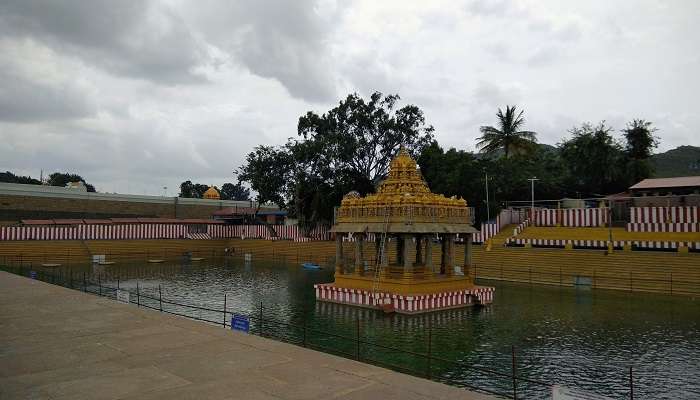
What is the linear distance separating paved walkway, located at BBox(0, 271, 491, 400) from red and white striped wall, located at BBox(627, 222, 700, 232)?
35.2 m

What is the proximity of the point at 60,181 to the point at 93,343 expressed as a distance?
137113 millimetres

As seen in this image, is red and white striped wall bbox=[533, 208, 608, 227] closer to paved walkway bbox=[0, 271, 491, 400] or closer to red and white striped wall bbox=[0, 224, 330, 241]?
red and white striped wall bbox=[0, 224, 330, 241]

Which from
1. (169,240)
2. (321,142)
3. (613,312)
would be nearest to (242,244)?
(169,240)

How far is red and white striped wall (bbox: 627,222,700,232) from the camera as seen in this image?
3856 cm

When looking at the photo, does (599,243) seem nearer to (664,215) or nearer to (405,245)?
(664,215)

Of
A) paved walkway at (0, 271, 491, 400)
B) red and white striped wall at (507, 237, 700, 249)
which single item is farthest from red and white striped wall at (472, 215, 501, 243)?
paved walkway at (0, 271, 491, 400)

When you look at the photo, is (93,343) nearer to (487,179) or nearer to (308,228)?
(487,179)

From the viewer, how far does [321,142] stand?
192 ft

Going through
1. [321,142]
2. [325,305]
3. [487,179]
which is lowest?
[325,305]

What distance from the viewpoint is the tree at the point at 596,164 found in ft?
189

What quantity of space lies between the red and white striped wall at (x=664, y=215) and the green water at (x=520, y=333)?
36.9 feet

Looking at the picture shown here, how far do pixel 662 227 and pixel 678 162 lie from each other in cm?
7459


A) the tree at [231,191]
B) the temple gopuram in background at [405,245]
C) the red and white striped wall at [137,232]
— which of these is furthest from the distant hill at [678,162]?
the tree at [231,191]

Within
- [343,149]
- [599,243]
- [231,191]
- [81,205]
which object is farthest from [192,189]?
[599,243]
